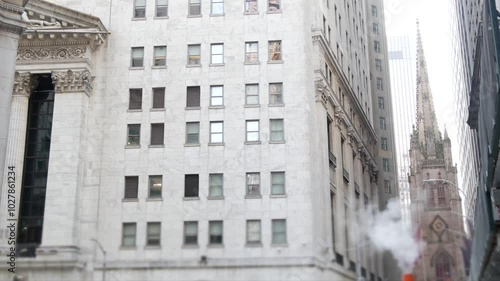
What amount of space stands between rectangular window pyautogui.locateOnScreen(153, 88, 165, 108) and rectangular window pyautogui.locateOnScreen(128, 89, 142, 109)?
1185mm

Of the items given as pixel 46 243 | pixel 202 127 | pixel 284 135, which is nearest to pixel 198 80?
pixel 202 127

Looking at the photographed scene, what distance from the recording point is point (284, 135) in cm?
4822

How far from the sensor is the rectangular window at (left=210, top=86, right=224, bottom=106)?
4966 cm

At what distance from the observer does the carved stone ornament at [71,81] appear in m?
49.8

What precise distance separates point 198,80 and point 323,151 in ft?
38.7

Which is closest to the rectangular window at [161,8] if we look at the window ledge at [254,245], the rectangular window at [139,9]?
the rectangular window at [139,9]

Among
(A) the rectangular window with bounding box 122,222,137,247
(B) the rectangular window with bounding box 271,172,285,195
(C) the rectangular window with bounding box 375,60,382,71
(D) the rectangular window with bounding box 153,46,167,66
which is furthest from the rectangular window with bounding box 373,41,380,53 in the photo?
(A) the rectangular window with bounding box 122,222,137,247

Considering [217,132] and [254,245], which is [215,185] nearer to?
[217,132]

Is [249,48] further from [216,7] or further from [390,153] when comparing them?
[390,153]

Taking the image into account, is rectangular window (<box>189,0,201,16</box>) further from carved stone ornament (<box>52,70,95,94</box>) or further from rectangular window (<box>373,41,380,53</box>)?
rectangular window (<box>373,41,380,53</box>)

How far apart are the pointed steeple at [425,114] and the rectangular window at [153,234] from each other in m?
25.1

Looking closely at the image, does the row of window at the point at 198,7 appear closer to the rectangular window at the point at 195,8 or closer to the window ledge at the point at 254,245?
the rectangular window at the point at 195,8

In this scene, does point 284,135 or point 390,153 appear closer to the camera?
point 284,135

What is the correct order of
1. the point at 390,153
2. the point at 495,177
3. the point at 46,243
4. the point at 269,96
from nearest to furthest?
the point at 495,177 < the point at 46,243 < the point at 269,96 < the point at 390,153
